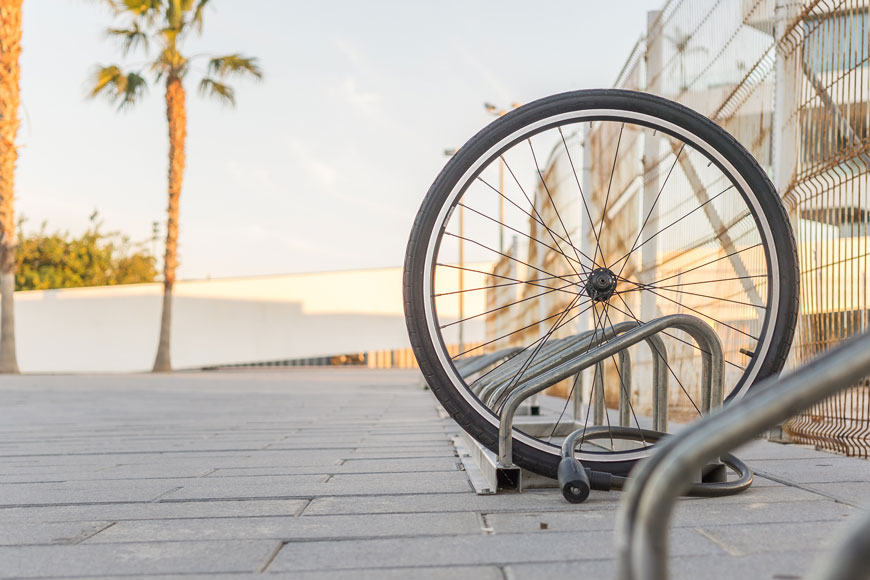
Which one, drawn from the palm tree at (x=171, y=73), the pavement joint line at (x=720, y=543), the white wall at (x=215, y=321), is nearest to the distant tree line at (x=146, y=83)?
the palm tree at (x=171, y=73)

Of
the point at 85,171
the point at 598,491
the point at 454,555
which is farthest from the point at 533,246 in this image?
the point at 85,171

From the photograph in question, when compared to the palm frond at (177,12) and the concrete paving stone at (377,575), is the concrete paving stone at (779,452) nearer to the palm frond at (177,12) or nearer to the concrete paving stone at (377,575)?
the concrete paving stone at (377,575)

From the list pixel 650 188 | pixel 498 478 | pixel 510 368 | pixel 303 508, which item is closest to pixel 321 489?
pixel 303 508

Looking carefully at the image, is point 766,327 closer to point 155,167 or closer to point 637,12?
point 637,12

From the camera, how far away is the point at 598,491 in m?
2.30

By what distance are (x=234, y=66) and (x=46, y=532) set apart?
18.3 meters

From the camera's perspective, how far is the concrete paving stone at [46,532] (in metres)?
1.86

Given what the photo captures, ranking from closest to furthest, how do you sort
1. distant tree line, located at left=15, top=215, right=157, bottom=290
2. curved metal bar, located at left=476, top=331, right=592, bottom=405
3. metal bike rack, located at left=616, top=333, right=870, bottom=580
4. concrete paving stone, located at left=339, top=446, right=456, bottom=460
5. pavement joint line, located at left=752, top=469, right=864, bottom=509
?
metal bike rack, located at left=616, top=333, right=870, bottom=580 → pavement joint line, located at left=752, top=469, right=864, bottom=509 → curved metal bar, located at left=476, top=331, right=592, bottom=405 → concrete paving stone, located at left=339, top=446, right=456, bottom=460 → distant tree line, located at left=15, top=215, right=157, bottom=290

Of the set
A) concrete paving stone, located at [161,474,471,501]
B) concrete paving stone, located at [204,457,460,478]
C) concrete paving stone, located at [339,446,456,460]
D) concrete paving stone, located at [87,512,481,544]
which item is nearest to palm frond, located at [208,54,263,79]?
concrete paving stone, located at [339,446,456,460]

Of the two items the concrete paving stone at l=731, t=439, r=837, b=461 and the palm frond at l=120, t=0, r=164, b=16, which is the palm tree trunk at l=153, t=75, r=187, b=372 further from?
the concrete paving stone at l=731, t=439, r=837, b=461

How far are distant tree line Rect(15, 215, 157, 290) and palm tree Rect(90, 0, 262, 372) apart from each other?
18614 mm

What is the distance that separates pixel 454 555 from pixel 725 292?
292cm

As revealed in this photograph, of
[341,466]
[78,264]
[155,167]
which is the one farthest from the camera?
[78,264]

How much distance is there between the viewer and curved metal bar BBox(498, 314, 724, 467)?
7.13 ft
